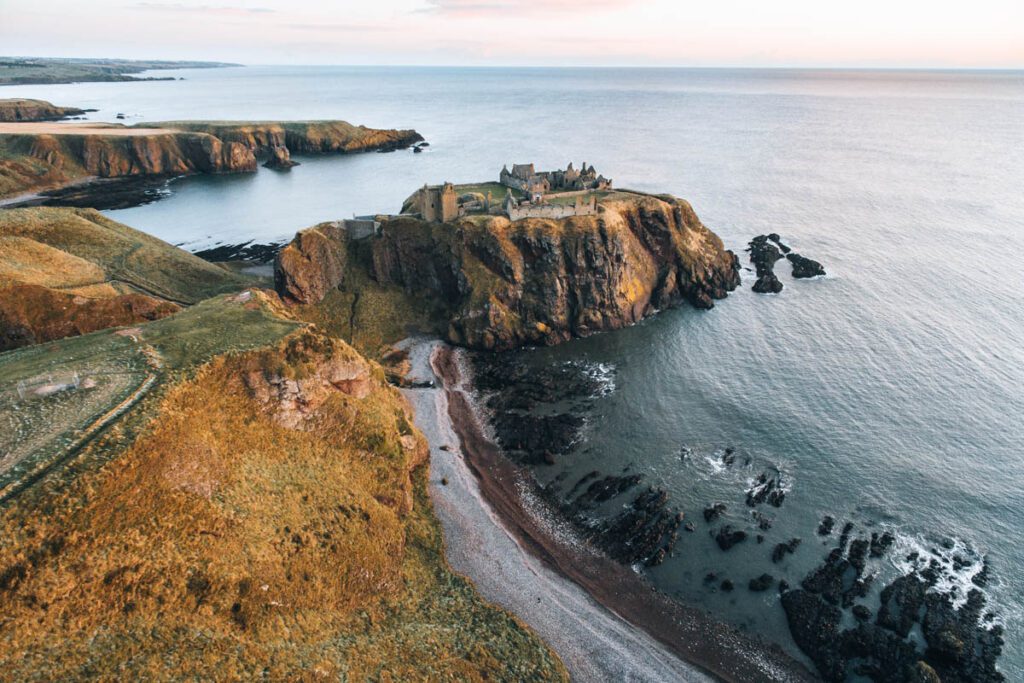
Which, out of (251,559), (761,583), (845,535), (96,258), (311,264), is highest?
(96,258)

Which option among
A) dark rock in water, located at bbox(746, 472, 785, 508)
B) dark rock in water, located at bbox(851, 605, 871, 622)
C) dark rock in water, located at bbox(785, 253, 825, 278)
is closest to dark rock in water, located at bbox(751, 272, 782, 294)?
dark rock in water, located at bbox(785, 253, 825, 278)

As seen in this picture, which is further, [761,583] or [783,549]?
[783,549]

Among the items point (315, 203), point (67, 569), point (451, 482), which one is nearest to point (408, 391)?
point (451, 482)

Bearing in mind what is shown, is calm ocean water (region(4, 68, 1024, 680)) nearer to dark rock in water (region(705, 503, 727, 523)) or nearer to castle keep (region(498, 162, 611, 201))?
dark rock in water (region(705, 503, 727, 523))

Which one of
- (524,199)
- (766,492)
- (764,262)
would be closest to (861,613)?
(766,492)

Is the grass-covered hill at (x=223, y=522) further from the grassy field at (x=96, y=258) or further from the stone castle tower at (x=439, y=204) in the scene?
the stone castle tower at (x=439, y=204)

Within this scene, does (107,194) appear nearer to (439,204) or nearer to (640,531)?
(439,204)

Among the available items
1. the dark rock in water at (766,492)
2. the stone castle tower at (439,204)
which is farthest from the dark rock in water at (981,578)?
the stone castle tower at (439,204)

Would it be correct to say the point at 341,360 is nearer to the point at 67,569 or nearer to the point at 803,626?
the point at 67,569
